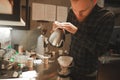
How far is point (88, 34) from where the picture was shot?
1.15 meters

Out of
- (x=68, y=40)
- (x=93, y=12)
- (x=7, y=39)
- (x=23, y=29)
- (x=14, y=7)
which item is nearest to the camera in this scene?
(x=93, y=12)

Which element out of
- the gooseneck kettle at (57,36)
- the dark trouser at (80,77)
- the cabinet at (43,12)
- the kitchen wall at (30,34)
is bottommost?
the dark trouser at (80,77)

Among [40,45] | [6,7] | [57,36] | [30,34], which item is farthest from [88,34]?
[30,34]

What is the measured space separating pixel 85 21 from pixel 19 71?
59cm

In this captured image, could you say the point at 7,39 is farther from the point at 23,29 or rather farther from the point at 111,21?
the point at 111,21

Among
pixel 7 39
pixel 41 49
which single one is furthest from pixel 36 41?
pixel 7 39

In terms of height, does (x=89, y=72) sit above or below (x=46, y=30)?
below

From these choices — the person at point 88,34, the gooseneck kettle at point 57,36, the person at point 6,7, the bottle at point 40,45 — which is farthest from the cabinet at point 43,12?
the gooseneck kettle at point 57,36

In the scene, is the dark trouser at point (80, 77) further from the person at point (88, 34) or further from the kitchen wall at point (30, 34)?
the kitchen wall at point (30, 34)

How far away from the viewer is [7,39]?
6.00 ft

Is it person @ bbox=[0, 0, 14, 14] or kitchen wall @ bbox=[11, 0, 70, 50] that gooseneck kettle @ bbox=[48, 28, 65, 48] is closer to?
person @ bbox=[0, 0, 14, 14]

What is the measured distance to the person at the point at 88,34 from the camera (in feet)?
3.62

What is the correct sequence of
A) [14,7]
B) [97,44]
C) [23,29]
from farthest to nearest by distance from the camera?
[23,29] < [14,7] < [97,44]

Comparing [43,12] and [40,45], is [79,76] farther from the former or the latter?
[43,12]
